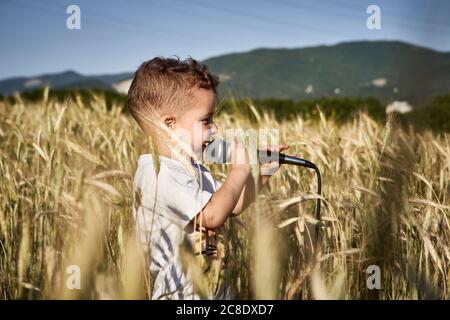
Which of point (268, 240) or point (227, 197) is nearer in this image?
point (268, 240)

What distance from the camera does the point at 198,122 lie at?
114 cm

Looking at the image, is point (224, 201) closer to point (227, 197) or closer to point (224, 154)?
point (227, 197)

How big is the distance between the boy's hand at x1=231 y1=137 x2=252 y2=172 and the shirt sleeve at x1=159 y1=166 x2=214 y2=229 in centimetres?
8

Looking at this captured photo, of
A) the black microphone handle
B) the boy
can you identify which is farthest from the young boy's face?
the black microphone handle

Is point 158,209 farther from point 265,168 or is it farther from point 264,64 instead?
point 264,64

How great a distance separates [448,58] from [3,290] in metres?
0.91

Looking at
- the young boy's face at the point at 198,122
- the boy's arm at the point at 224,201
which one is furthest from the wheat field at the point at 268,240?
the young boy's face at the point at 198,122

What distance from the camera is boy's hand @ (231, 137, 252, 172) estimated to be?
43.1 inches

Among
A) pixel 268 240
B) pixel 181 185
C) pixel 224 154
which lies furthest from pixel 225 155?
pixel 268 240

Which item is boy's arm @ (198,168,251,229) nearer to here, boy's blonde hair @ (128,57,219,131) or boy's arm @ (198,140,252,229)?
boy's arm @ (198,140,252,229)

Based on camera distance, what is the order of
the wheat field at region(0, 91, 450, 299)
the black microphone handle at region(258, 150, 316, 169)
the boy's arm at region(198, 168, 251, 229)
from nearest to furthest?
the wheat field at region(0, 91, 450, 299) < the boy's arm at region(198, 168, 251, 229) < the black microphone handle at region(258, 150, 316, 169)

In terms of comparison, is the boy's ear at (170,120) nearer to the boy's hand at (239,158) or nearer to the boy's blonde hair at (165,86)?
the boy's blonde hair at (165,86)

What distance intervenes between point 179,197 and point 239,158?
0.44 feet

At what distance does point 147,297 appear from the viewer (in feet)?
3.33
